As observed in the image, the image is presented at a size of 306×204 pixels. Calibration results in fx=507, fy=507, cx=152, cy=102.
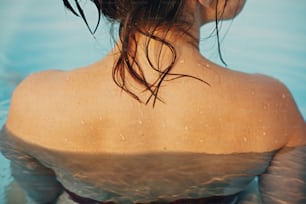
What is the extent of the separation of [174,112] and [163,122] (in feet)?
0.09

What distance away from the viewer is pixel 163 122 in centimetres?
94

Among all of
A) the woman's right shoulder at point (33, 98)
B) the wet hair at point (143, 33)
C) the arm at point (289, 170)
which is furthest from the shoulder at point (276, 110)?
the woman's right shoulder at point (33, 98)

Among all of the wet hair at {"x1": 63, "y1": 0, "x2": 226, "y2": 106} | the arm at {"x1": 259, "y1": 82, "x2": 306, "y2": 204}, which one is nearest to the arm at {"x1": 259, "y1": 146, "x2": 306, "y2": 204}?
the arm at {"x1": 259, "y1": 82, "x2": 306, "y2": 204}

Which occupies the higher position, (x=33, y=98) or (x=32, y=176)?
(x=33, y=98)

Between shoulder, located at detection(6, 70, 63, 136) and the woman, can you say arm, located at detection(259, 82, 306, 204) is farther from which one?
shoulder, located at detection(6, 70, 63, 136)

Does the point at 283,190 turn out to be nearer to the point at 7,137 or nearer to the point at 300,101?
the point at 7,137

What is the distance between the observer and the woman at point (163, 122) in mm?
934

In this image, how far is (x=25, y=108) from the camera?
102cm

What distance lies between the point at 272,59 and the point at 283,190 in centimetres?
160

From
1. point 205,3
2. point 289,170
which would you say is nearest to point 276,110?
point 289,170

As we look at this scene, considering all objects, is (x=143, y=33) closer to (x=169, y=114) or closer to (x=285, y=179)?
(x=169, y=114)

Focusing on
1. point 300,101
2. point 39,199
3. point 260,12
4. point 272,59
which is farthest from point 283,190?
point 260,12

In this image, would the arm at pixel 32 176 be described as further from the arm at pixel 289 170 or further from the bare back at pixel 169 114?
the arm at pixel 289 170

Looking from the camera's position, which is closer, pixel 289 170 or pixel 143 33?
pixel 143 33
